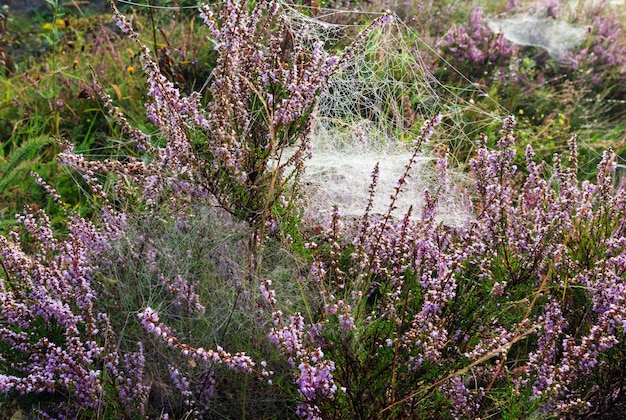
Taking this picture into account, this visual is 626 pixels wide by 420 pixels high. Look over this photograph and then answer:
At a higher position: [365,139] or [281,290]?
[365,139]

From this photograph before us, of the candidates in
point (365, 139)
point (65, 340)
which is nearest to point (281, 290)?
point (65, 340)

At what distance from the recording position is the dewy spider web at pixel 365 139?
3.33 metres

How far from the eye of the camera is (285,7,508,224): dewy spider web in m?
3.33

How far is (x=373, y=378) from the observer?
6.97 ft

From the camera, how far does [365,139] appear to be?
3738mm

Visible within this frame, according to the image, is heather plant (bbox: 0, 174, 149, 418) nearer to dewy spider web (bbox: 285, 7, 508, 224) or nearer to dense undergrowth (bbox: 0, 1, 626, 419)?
dense undergrowth (bbox: 0, 1, 626, 419)

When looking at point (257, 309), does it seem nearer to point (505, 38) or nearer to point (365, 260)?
point (365, 260)

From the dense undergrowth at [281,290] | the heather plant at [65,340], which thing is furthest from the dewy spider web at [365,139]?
the heather plant at [65,340]

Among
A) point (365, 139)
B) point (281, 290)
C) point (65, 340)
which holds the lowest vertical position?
point (65, 340)

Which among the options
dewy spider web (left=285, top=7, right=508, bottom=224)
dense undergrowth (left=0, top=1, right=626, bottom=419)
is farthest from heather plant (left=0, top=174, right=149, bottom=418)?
dewy spider web (left=285, top=7, right=508, bottom=224)

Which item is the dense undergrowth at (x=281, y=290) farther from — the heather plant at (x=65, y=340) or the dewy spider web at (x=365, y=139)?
the dewy spider web at (x=365, y=139)

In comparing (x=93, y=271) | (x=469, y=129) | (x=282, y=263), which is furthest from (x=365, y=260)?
(x=469, y=129)

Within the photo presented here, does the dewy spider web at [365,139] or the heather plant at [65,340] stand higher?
the dewy spider web at [365,139]

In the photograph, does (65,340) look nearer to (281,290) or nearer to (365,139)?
(281,290)
